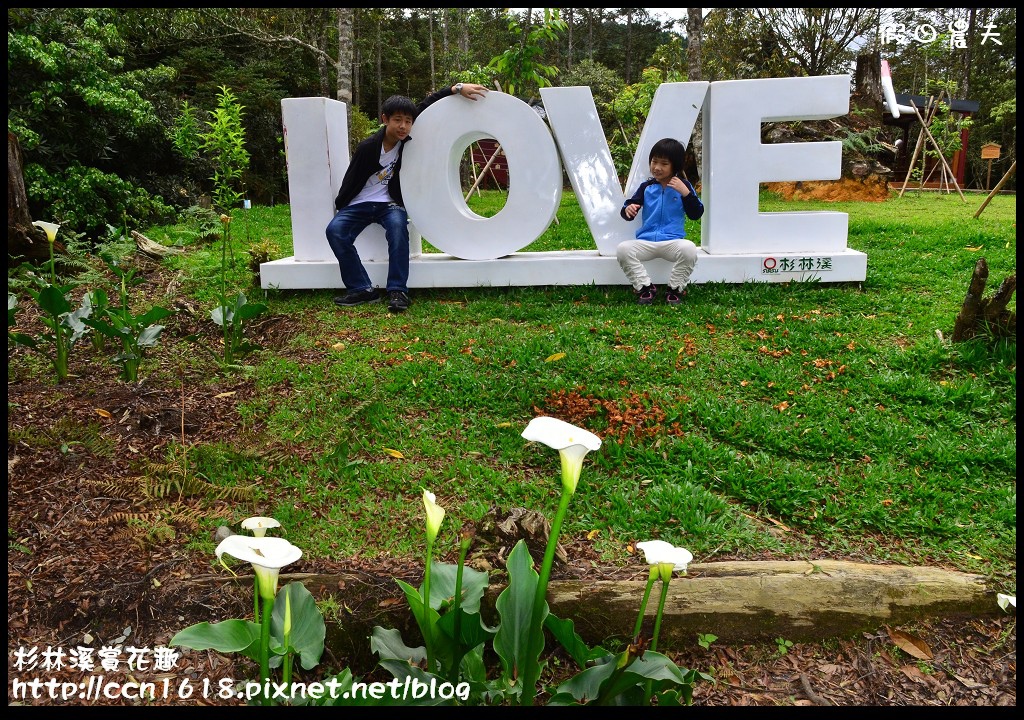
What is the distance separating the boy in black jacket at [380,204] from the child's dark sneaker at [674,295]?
1.96m

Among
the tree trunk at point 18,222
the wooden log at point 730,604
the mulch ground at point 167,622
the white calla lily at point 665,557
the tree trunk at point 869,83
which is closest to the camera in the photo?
the white calla lily at point 665,557

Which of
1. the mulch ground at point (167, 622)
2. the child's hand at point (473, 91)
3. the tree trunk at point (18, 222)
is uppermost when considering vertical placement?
the child's hand at point (473, 91)

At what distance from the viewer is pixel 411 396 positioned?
399 cm

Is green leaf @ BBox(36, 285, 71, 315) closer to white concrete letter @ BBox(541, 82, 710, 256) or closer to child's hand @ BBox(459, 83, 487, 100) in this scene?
child's hand @ BBox(459, 83, 487, 100)

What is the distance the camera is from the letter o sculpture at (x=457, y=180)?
5.62m

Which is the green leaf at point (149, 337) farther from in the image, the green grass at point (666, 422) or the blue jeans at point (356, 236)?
the blue jeans at point (356, 236)

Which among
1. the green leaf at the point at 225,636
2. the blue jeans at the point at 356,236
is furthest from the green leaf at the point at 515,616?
the blue jeans at the point at 356,236

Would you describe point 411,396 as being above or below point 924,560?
above

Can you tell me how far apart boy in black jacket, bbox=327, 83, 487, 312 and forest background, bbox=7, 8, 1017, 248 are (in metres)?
1.55

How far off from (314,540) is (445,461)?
0.77 m

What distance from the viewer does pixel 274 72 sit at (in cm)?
1877

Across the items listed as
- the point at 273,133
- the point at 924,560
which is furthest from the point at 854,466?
the point at 273,133

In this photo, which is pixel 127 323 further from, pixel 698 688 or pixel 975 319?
pixel 975 319

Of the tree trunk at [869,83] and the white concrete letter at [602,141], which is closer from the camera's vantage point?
the white concrete letter at [602,141]
